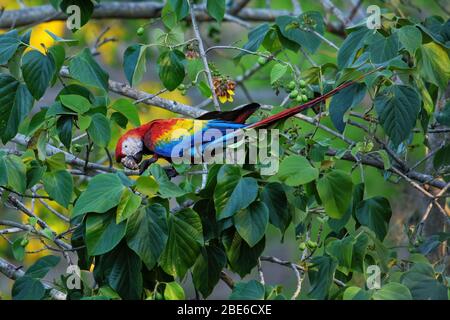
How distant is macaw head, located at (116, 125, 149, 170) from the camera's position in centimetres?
291

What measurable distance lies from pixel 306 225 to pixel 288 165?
483 mm

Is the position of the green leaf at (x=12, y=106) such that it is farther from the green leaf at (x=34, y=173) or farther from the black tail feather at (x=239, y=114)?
the black tail feather at (x=239, y=114)

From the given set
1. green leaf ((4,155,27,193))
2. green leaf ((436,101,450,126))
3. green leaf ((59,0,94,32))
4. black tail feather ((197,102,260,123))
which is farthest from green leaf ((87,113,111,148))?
green leaf ((436,101,450,126))

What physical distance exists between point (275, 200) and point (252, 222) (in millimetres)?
142

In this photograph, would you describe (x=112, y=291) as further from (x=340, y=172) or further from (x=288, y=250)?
(x=288, y=250)

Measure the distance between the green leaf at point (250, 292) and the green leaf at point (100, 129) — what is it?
2.28 feet

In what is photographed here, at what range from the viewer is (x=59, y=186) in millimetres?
2416

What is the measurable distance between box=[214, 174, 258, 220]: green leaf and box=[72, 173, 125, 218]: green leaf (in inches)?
12.3

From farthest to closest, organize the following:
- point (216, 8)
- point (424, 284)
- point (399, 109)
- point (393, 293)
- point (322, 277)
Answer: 1. point (216, 8)
2. point (399, 109)
3. point (322, 277)
4. point (424, 284)
5. point (393, 293)

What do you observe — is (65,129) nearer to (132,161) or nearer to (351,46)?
(132,161)

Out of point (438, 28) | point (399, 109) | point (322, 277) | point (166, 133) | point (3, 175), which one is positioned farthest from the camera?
point (438, 28)

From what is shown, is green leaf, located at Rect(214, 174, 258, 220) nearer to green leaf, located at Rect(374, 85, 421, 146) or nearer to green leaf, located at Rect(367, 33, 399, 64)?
green leaf, located at Rect(374, 85, 421, 146)

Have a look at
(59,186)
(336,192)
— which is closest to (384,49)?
(336,192)
